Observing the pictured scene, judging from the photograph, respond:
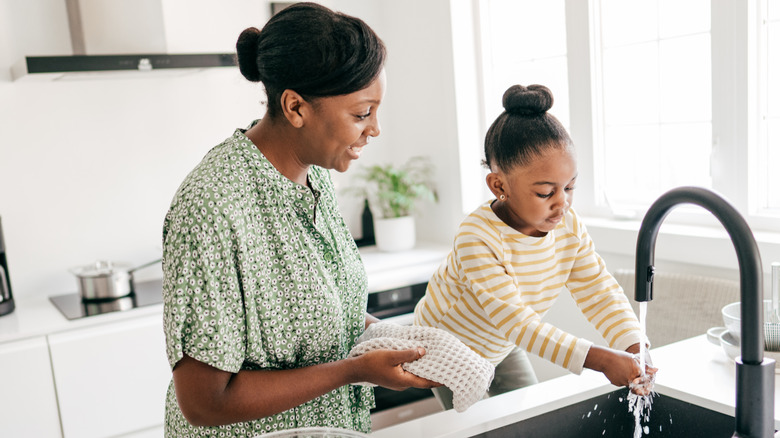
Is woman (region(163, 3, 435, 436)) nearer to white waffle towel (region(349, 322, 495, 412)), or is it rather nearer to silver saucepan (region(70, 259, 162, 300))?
white waffle towel (region(349, 322, 495, 412))

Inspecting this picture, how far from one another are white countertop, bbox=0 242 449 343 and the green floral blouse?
4.09ft

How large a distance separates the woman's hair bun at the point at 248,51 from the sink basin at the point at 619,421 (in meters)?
0.66

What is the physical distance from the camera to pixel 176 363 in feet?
3.02

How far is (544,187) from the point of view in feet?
4.12

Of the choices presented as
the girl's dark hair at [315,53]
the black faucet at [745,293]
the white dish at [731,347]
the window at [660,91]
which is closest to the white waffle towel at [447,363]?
the black faucet at [745,293]

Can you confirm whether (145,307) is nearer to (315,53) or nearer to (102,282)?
(102,282)

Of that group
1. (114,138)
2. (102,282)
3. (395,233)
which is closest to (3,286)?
(102,282)

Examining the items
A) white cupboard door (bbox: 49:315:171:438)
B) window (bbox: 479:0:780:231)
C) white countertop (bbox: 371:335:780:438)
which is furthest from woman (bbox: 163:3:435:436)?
window (bbox: 479:0:780:231)

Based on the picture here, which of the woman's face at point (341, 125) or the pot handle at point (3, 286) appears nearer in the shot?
the woman's face at point (341, 125)

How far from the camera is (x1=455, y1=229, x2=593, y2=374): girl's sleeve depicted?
3.71ft

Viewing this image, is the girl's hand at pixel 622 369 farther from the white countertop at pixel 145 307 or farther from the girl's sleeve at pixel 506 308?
the white countertop at pixel 145 307

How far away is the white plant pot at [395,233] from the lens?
2.98 meters

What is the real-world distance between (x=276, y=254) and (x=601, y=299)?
646 millimetres

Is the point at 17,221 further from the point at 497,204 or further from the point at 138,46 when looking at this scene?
the point at 497,204
